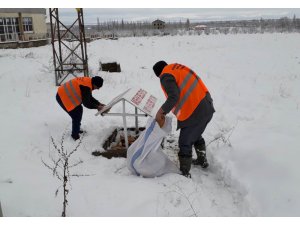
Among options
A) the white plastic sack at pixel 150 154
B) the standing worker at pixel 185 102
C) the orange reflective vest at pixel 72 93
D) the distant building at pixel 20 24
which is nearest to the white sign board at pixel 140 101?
the white plastic sack at pixel 150 154

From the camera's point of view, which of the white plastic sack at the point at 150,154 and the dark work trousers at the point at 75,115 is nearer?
the white plastic sack at the point at 150,154

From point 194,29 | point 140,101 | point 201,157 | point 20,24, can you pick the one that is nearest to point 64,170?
point 140,101

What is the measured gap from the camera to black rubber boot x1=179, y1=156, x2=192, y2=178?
4140 mm

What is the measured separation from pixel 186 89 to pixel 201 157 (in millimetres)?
1235

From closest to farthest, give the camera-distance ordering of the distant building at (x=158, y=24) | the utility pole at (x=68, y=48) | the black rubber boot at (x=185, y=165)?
the black rubber boot at (x=185, y=165) → the utility pole at (x=68, y=48) → the distant building at (x=158, y=24)

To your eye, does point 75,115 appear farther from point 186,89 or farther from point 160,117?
point 186,89

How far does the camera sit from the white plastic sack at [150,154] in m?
3.98

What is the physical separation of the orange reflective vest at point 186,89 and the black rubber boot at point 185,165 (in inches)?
23.9

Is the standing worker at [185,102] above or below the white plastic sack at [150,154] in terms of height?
above

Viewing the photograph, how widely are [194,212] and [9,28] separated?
27302mm

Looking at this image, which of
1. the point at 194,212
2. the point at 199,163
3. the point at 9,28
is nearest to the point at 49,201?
the point at 194,212

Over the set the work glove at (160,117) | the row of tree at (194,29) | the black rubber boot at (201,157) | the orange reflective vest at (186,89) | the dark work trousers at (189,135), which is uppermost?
the row of tree at (194,29)

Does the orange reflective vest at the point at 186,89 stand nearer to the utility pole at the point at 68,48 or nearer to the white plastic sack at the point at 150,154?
the white plastic sack at the point at 150,154

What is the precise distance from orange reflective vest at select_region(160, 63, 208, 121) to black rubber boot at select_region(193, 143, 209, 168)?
0.74 metres
